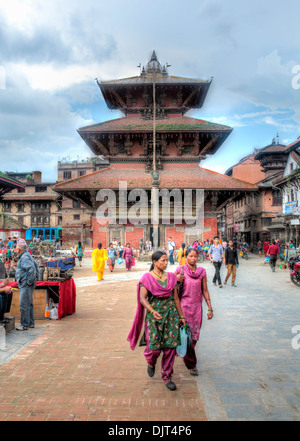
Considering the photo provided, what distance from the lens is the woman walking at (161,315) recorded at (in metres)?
3.85

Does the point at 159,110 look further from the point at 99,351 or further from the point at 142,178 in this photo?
the point at 99,351

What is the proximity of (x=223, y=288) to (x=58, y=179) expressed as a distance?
2096 inches

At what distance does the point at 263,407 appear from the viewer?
3414 millimetres

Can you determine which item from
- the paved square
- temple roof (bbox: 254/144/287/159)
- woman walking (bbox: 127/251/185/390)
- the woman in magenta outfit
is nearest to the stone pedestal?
the paved square

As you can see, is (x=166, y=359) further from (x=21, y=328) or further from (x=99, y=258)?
(x=99, y=258)

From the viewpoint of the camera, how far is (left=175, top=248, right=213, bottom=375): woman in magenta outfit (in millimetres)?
4285

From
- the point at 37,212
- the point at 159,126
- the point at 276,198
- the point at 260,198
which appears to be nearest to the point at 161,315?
the point at 159,126

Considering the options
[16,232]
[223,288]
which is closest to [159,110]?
[16,232]

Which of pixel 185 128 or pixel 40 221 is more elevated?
pixel 185 128

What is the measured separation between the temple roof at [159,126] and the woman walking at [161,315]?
2323cm

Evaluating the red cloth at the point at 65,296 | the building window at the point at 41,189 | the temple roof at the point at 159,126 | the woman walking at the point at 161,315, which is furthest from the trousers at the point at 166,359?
the building window at the point at 41,189

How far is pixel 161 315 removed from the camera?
12.7 ft

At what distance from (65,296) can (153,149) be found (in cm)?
1934
